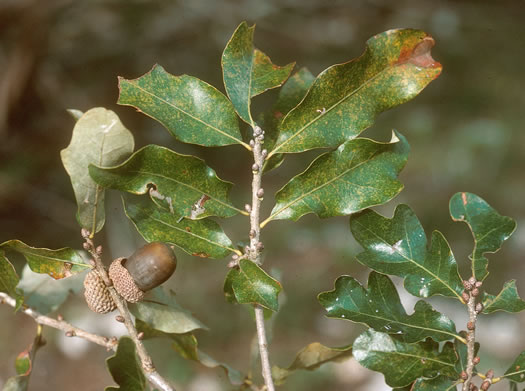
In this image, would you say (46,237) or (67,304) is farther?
(46,237)

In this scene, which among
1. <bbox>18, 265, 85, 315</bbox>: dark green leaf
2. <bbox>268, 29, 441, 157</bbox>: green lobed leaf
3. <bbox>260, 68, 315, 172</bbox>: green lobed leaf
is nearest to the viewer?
<bbox>268, 29, 441, 157</bbox>: green lobed leaf

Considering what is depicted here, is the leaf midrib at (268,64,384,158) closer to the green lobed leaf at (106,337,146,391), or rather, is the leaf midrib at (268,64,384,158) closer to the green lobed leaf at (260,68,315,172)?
the green lobed leaf at (260,68,315,172)

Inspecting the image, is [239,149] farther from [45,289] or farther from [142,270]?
[142,270]

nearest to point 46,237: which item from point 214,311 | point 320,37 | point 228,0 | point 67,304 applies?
point 67,304

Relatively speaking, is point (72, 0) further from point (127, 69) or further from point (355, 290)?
point (355, 290)

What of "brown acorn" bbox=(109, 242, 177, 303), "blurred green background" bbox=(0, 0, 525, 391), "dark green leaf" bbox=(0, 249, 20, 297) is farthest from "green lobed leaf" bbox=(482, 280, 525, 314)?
"blurred green background" bbox=(0, 0, 525, 391)

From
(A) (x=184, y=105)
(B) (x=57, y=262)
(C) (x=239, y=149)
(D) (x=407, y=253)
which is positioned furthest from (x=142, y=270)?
(C) (x=239, y=149)
